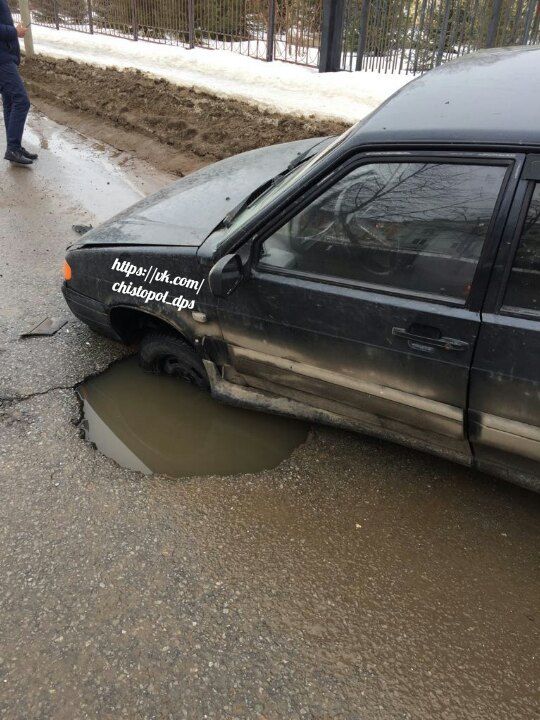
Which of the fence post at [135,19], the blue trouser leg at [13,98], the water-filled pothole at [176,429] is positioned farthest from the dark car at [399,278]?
the fence post at [135,19]

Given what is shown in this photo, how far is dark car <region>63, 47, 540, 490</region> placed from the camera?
221cm

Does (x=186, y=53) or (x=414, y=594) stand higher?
(x=186, y=53)

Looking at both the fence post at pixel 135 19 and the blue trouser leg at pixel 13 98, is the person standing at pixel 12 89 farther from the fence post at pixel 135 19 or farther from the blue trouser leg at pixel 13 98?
the fence post at pixel 135 19

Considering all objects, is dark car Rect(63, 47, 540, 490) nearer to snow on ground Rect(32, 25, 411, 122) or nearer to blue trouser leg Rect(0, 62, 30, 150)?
blue trouser leg Rect(0, 62, 30, 150)

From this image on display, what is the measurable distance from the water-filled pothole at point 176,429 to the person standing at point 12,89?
16.8 feet

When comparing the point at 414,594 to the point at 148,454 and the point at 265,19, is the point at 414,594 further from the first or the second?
the point at 265,19

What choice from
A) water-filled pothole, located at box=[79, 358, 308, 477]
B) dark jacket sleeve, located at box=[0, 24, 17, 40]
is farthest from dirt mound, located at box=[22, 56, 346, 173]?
water-filled pothole, located at box=[79, 358, 308, 477]

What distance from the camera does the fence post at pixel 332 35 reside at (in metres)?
9.62

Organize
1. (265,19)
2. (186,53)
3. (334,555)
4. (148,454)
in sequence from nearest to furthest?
(334,555)
(148,454)
(265,19)
(186,53)

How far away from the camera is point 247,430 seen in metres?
3.37

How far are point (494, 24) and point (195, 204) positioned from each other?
7765 mm

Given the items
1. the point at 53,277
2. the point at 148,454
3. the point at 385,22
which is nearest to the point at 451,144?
the point at 148,454

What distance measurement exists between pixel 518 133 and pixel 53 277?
3813 mm

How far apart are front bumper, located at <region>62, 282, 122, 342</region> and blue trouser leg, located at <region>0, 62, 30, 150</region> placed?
4749mm
